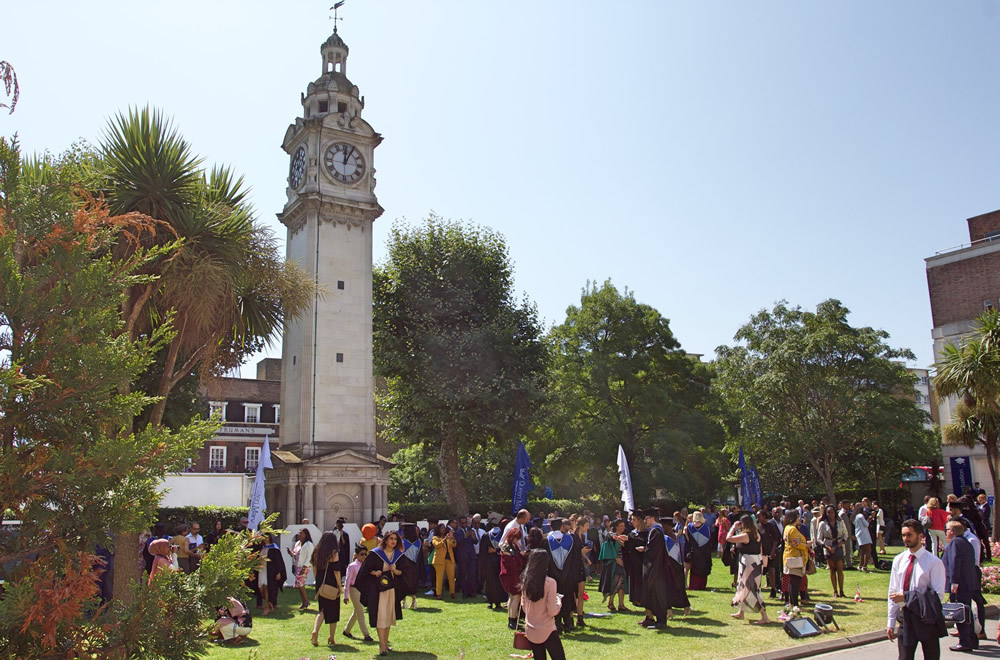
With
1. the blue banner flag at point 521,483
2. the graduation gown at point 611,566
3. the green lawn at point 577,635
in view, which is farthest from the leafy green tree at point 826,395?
the graduation gown at point 611,566

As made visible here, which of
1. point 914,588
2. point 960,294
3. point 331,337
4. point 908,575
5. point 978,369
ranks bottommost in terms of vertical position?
point 914,588

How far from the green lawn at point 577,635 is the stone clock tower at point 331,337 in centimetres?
1180

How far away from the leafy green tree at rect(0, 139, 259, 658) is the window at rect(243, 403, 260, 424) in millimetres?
53483

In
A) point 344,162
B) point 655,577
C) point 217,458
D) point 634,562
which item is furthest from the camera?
point 217,458

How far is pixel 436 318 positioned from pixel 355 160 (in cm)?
731

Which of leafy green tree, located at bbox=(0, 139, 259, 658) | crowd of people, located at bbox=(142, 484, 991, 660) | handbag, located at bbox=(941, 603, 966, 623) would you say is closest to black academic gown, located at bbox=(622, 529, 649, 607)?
crowd of people, located at bbox=(142, 484, 991, 660)

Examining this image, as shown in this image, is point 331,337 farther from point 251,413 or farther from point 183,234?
point 251,413

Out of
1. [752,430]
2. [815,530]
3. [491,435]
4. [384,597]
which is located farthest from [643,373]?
[384,597]

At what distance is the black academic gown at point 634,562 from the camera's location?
14156mm

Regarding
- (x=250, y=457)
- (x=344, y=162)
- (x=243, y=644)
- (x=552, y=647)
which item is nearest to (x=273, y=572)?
(x=243, y=644)

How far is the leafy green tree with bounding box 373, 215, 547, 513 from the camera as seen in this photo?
32094mm

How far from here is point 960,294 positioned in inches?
1720

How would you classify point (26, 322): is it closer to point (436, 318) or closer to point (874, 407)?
point (436, 318)

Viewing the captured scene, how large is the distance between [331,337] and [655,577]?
763 inches
